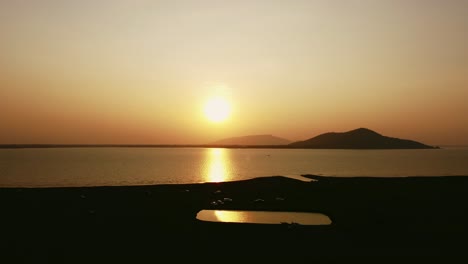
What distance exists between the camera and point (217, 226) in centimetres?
3362

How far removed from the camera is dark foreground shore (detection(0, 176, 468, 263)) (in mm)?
26703

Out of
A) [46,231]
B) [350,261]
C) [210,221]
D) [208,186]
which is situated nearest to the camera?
[350,261]

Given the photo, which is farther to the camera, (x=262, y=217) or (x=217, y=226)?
(x=262, y=217)

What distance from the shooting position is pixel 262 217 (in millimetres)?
39469

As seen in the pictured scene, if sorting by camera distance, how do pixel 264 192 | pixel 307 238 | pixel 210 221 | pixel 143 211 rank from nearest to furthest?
pixel 307 238 → pixel 210 221 → pixel 143 211 → pixel 264 192

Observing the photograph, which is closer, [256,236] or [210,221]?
[256,236]

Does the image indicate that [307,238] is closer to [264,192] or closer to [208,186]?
[264,192]

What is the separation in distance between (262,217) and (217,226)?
23.3 ft

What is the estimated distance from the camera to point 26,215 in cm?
3834

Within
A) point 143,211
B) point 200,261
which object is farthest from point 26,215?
point 200,261

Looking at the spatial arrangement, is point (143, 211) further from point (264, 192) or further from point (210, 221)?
point (264, 192)

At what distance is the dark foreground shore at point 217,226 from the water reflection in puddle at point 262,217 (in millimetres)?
1438

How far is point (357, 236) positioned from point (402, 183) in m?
39.2

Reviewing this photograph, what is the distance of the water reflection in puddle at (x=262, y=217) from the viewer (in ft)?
122
